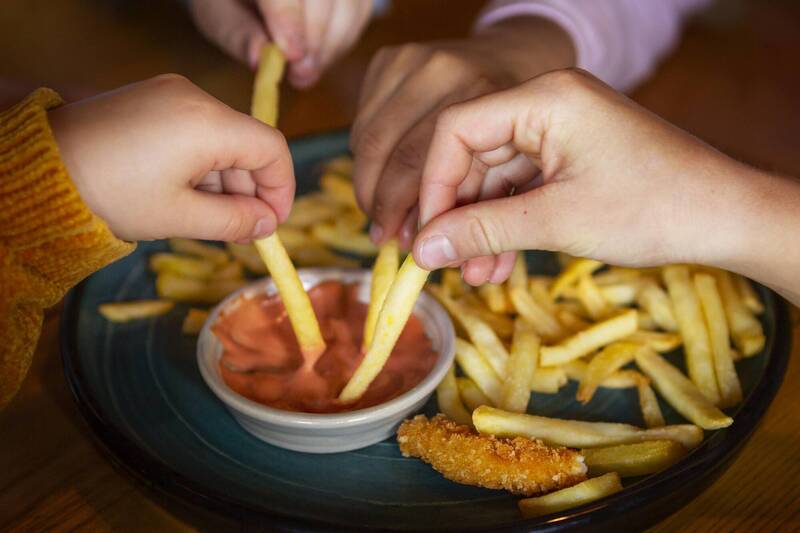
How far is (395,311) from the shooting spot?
1183mm

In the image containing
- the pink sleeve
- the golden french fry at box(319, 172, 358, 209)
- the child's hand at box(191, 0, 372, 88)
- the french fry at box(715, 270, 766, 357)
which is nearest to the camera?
the french fry at box(715, 270, 766, 357)

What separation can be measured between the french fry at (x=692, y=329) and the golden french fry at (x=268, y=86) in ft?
2.56

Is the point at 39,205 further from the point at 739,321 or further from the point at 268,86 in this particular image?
the point at 739,321

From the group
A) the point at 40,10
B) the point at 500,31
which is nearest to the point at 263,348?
the point at 500,31

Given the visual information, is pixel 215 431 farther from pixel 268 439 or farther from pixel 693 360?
pixel 693 360

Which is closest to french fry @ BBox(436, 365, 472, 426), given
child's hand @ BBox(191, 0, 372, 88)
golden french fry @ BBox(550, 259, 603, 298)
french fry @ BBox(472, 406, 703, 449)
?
french fry @ BBox(472, 406, 703, 449)

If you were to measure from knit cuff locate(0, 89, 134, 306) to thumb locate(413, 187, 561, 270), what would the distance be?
1.33ft

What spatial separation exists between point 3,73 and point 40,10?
2.55 ft

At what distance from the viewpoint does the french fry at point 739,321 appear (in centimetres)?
144

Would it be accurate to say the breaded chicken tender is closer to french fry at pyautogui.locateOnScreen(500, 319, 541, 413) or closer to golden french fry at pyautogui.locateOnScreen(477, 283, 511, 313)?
french fry at pyautogui.locateOnScreen(500, 319, 541, 413)

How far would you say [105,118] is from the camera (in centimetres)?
103

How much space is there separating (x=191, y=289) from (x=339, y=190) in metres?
0.44

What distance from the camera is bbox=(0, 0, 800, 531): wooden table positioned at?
118 cm

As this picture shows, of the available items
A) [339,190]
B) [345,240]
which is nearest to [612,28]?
[339,190]
